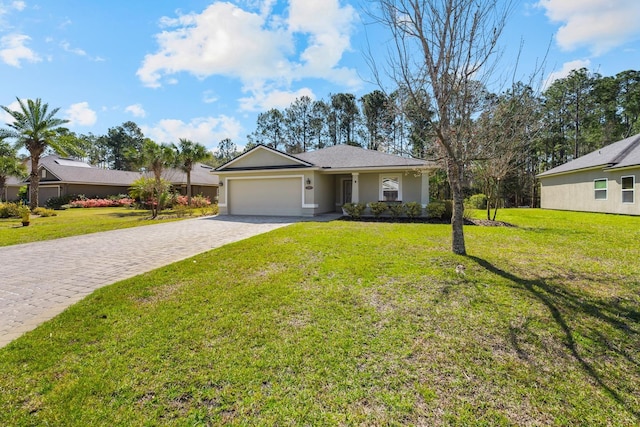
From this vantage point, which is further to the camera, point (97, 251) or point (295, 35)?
point (295, 35)

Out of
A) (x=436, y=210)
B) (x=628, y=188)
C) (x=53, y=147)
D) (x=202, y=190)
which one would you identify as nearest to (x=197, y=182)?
(x=202, y=190)

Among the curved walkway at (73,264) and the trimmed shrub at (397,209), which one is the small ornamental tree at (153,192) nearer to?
the curved walkway at (73,264)

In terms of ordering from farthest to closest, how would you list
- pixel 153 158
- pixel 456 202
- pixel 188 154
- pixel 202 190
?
pixel 202 190
pixel 188 154
pixel 153 158
pixel 456 202

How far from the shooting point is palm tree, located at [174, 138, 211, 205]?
23.3 m

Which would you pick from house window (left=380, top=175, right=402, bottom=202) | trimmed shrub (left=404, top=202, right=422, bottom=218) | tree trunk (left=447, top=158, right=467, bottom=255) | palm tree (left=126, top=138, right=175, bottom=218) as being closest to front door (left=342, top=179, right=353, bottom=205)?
house window (left=380, top=175, right=402, bottom=202)

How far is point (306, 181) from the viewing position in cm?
1572

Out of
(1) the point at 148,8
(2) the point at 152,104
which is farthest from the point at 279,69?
(1) the point at 148,8

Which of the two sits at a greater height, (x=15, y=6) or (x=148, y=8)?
(x=148, y=8)

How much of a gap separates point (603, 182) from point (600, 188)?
407 mm

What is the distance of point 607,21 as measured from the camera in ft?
22.8

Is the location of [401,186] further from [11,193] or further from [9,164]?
[11,193]

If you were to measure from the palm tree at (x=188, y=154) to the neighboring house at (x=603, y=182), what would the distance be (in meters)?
27.4

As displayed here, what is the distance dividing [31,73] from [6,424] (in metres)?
15.1

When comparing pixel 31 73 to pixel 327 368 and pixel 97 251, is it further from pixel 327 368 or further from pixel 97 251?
pixel 327 368
